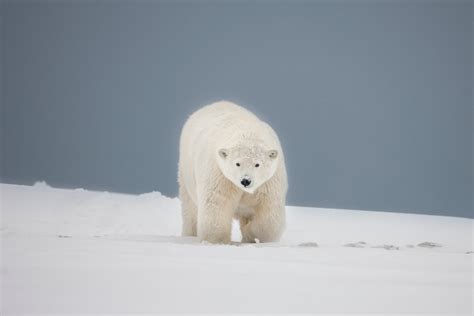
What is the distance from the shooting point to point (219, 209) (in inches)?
242

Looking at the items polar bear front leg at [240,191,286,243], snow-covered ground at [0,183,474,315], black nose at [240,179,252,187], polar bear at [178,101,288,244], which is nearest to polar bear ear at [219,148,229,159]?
polar bear at [178,101,288,244]

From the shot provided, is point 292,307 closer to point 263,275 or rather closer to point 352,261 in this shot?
point 263,275

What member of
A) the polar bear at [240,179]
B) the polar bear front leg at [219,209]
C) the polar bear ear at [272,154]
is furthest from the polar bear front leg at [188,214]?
the polar bear ear at [272,154]

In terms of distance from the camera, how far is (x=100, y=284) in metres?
2.59

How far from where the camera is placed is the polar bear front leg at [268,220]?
6.32m

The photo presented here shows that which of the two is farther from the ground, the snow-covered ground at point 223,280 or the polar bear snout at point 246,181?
the polar bear snout at point 246,181

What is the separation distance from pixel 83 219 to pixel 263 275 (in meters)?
9.37

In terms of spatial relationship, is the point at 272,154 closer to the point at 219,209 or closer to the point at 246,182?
the point at 246,182

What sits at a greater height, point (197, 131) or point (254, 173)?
point (197, 131)

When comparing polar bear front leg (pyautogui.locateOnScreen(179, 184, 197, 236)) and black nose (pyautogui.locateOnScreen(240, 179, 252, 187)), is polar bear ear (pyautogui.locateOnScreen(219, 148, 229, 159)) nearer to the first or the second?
black nose (pyautogui.locateOnScreen(240, 179, 252, 187))

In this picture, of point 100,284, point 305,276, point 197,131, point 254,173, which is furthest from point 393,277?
point 197,131

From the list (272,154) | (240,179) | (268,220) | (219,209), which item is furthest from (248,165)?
(268,220)

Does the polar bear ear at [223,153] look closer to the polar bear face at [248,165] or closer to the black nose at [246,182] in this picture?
the polar bear face at [248,165]

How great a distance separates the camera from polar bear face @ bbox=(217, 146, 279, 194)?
5582 mm
